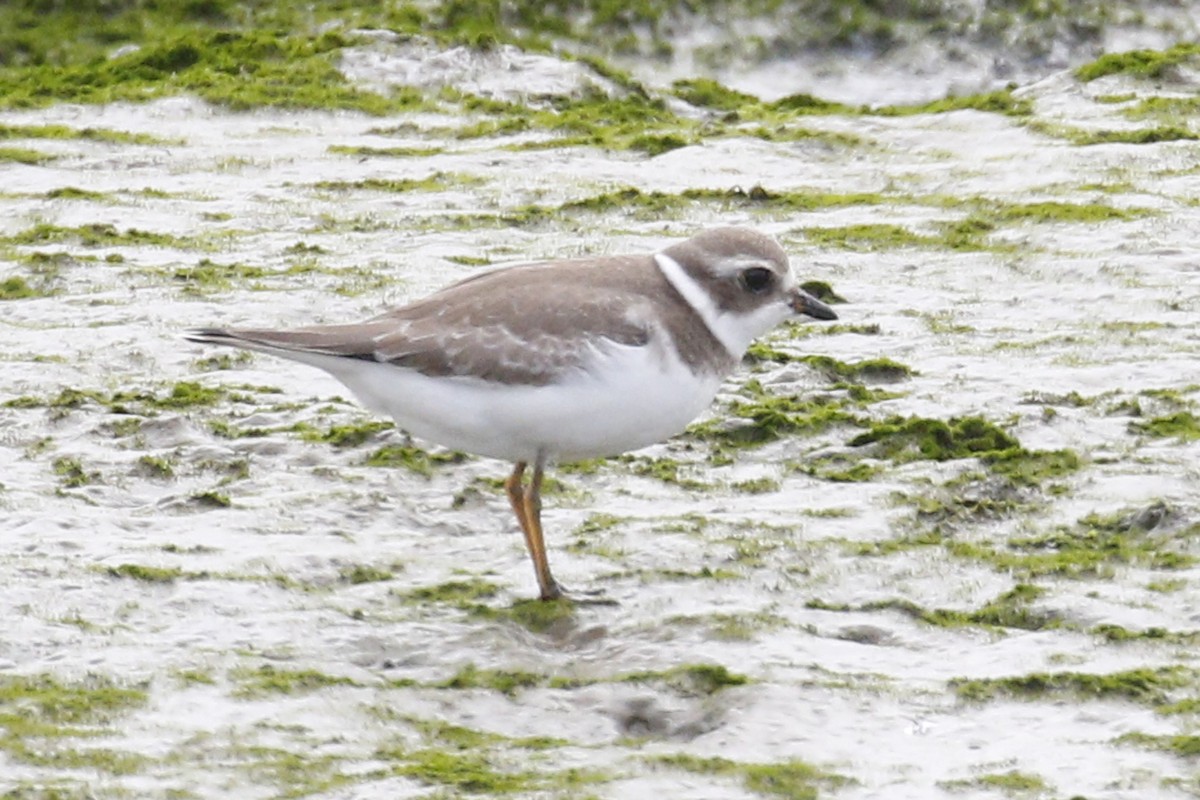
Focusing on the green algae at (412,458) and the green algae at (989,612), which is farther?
the green algae at (412,458)

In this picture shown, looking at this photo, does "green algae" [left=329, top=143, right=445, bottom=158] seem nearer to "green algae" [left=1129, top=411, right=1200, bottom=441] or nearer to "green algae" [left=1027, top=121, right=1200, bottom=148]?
"green algae" [left=1027, top=121, right=1200, bottom=148]

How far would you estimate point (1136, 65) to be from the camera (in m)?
16.0

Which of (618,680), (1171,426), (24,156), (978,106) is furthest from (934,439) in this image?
(24,156)

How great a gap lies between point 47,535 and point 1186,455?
4876mm

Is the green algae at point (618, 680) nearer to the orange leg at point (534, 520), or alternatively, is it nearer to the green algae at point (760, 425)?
the orange leg at point (534, 520)

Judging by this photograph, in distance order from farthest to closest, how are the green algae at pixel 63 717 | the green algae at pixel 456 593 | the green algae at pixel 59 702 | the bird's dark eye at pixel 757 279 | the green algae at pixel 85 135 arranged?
1. the green algae at pixel 85 135
2. the bird's dark eye at pixel 757 279
3. the green algae at pixel 456 593
4. the green algae at pixel 59 702
5. the green algae at pixel 63 717

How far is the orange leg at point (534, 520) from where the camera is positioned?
7863mm

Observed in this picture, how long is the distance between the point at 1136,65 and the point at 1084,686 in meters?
10.1

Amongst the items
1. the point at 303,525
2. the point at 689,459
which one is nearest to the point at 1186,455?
the point at 689,459

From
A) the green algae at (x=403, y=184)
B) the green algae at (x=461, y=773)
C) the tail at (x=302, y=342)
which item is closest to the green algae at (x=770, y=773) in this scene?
the green algae at (x=461, y=773)

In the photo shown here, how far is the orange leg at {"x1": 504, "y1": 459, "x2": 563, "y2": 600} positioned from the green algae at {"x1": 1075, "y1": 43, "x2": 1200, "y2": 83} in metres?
9.10

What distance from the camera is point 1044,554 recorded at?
8172mm

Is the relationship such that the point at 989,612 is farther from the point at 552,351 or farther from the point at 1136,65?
the point at 1136,65

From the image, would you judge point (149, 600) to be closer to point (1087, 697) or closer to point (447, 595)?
point (447, 595)
